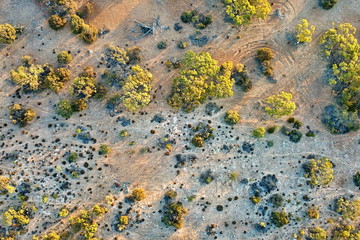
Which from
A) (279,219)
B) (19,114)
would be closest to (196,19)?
(19,114)

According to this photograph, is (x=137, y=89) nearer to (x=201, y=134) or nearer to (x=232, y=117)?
(x=201, y=134)

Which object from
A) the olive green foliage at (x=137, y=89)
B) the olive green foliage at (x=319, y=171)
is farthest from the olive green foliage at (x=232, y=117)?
the olive green foliage at (x=319, y=171)

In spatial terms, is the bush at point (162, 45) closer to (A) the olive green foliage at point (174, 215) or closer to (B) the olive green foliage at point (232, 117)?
(B) the olive green foliage at point (232, 117)

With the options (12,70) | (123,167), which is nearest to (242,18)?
(123,167)

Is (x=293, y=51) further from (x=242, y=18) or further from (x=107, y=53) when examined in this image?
(x=107, y=53)

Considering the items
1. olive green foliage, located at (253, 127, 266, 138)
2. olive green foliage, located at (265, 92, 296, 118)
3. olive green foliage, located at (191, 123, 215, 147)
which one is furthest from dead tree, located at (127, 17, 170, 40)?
olive green foliage, located at (253, 127, 266, 138)
